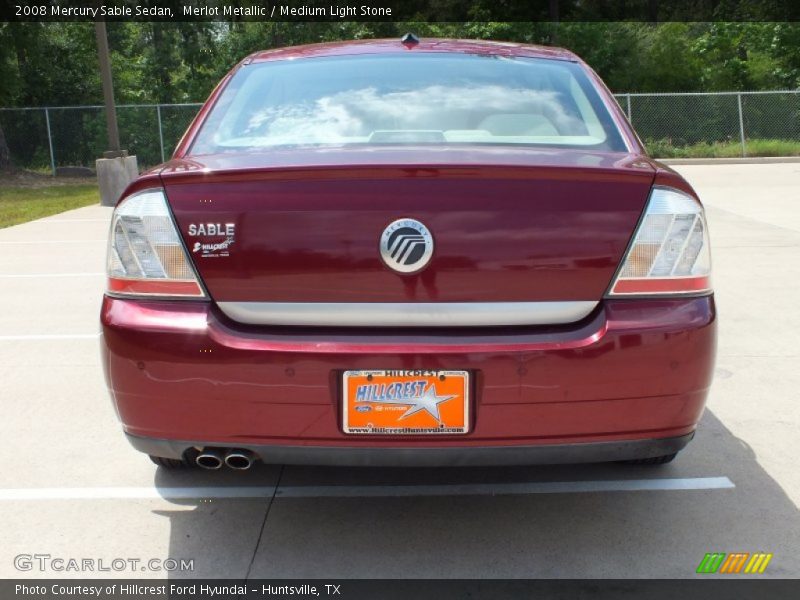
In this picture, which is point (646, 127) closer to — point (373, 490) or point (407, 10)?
point (407, 10)

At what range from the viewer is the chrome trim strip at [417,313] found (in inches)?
94.0

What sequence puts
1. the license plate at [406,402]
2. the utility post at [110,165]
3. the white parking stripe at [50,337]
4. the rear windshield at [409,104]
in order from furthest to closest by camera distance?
the utility post at [110,165] → the white parking stripe at [50,337] → the rear windshield at [409,104] → the license plate at [406,402]

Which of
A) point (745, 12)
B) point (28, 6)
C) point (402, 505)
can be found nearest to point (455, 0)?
point (745, 12)

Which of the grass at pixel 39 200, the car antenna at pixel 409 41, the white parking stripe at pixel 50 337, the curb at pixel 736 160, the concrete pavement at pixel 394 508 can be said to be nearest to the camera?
the concrete pavement at pixel 394 508

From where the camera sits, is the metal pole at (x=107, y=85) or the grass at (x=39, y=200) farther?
the metal pole at (x=107, y=85)

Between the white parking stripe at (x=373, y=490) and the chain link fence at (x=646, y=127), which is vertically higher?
the white parking stripe at (x=373, y=490)

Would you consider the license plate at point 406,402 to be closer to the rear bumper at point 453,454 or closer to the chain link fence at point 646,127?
the rear bumper at point 453,454

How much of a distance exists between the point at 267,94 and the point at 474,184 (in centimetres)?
119

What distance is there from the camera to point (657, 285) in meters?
2.46

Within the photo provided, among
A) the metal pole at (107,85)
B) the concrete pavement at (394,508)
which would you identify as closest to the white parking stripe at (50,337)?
the concrete pavement at (394,508)

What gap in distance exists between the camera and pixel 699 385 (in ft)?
8.15

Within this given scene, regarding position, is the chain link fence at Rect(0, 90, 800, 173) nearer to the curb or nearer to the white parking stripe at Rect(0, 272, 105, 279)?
the curb

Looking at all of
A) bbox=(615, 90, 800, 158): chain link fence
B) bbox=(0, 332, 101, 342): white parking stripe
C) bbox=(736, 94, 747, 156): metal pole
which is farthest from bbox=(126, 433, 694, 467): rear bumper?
bbox=(736, 94, 747, 156): metal pole

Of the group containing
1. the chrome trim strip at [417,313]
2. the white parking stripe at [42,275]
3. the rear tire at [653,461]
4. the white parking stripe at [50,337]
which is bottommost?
the white parking stripe at [42,275]
